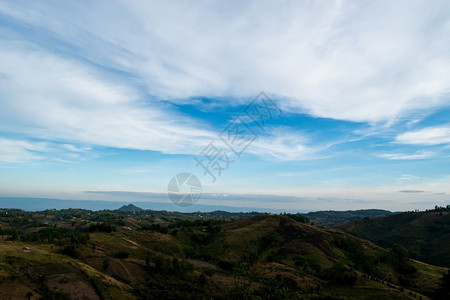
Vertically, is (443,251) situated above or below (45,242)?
below

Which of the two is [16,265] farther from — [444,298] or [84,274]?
[444,298]

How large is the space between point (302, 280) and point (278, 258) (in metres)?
30.2

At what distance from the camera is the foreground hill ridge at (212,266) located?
45844mm

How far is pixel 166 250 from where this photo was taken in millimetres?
95750

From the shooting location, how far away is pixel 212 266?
85.2 meters

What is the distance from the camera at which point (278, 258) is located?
101 m

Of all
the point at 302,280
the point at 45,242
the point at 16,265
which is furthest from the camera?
the point at 302,280

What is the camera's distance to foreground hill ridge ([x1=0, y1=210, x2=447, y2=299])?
150 feet

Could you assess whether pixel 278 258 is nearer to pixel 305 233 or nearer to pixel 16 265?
pixel 305 233

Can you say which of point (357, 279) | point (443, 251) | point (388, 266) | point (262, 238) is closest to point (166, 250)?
point (262, 238)

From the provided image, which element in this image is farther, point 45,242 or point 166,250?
point 166,250

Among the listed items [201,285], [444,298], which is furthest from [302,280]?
[444,298]

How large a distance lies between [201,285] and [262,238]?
66485 millimetres

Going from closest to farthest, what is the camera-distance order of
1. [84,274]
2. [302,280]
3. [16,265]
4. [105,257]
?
[16,265], [84,274], [105,257], [302,280]
